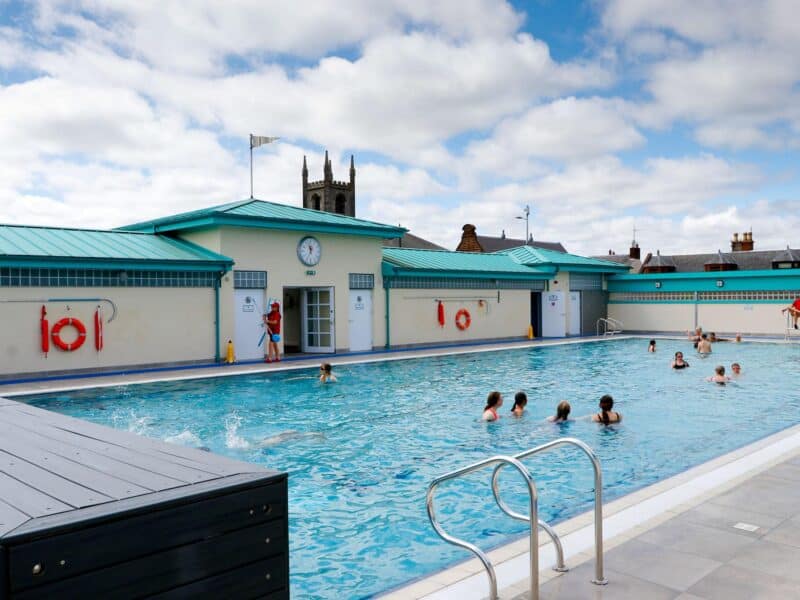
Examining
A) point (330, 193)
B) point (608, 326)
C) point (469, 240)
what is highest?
point (330, 193)

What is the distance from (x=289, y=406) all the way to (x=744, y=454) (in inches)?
319

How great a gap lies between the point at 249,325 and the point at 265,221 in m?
3.20

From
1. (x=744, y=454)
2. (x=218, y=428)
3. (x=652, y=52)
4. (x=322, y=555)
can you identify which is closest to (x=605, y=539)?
(x=322, y=555)

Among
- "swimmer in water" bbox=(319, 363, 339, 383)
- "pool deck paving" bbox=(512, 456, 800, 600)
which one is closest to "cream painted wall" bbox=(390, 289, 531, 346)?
"swimmer in water" bbox=(319, 363, 339, 383)

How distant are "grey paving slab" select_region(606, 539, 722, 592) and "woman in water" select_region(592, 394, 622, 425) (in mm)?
6508

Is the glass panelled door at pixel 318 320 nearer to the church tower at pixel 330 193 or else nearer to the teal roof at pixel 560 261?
the teal roof at pixel 560 261

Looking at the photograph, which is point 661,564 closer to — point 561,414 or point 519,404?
point 561,414

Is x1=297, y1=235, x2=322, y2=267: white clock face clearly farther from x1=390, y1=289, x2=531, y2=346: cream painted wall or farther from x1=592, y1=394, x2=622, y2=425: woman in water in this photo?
x1=592, y1=394, x2=622, y2=425: woman in water

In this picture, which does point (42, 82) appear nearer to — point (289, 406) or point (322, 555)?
point (289, 406)

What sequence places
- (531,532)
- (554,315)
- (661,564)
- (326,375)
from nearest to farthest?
1. (531,532)
2. (661,564)
3. (326,375)
4. (554,315)

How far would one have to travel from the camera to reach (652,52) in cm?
1833

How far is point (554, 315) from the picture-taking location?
100 feet

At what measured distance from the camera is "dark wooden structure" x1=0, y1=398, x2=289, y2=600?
7.86 ft

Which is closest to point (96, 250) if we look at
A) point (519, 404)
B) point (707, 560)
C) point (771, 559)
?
point (519, 404)
